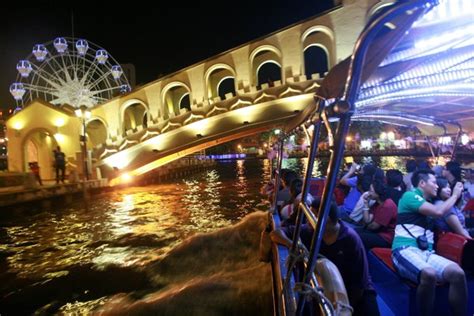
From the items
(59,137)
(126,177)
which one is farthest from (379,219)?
(59,137)

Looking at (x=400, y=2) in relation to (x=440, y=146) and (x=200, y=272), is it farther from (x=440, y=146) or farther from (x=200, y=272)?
(x=440, y=146)

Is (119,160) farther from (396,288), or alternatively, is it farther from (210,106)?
(396,288)

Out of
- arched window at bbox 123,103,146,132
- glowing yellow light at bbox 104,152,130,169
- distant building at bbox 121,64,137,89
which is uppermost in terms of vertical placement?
distant building at bbox 121,64,137,89

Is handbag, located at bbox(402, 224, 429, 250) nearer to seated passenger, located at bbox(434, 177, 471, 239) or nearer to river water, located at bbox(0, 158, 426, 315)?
seated passenger, located at bbox(434, 177, 471, 239)

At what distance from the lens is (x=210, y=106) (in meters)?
21.0

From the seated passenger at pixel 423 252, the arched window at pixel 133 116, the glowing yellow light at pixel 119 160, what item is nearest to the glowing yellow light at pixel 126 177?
the glowing yellow light at pixel 119 160

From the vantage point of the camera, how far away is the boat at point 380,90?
5.67 ft

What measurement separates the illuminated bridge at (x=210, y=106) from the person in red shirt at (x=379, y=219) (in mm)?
14065

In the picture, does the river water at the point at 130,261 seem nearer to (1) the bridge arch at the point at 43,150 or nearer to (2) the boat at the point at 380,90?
(2) the boat at the point at 380,90

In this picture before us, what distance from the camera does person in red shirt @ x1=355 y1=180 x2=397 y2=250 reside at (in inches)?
189

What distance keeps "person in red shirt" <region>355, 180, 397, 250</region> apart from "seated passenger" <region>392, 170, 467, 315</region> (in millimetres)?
1386

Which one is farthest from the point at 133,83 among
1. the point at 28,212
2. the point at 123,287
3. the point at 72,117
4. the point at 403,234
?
the point at 403,234

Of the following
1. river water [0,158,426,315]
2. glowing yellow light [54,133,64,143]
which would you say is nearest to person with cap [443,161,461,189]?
river water [0,158,426,315]

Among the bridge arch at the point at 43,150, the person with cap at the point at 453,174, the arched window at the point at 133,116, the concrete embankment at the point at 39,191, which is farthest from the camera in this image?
the arched window at the point at 133,116
